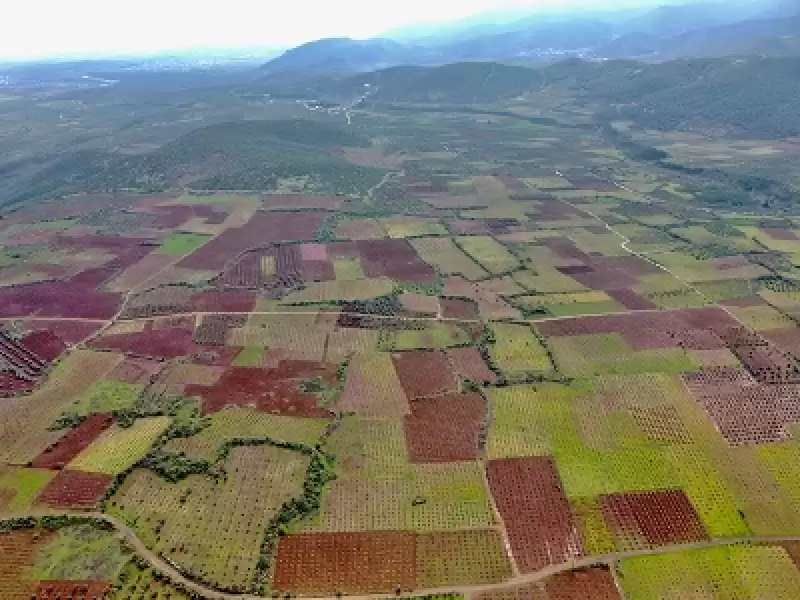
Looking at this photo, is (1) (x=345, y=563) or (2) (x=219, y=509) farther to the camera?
(2) (x=219, y=509)

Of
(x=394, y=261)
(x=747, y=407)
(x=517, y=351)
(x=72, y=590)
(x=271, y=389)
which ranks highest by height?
(x=72, y=590)

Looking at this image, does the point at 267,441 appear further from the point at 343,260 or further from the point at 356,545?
the point at 343,260

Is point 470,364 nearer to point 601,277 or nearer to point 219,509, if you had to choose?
point 219,509

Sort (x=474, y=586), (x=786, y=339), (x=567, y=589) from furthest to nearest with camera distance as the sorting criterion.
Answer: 1. (x=786, y=339)
2. (x=474, y=586)
3. (x=567, y=589)

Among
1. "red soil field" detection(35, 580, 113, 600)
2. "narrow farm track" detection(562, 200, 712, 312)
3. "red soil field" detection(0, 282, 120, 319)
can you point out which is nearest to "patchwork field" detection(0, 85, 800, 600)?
"red soil field" detection(35, 580, 113, 600)

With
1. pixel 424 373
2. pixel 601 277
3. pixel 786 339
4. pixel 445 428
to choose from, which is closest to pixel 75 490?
pixel 445 428

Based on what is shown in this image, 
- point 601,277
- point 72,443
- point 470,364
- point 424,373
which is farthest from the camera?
point 601,277
